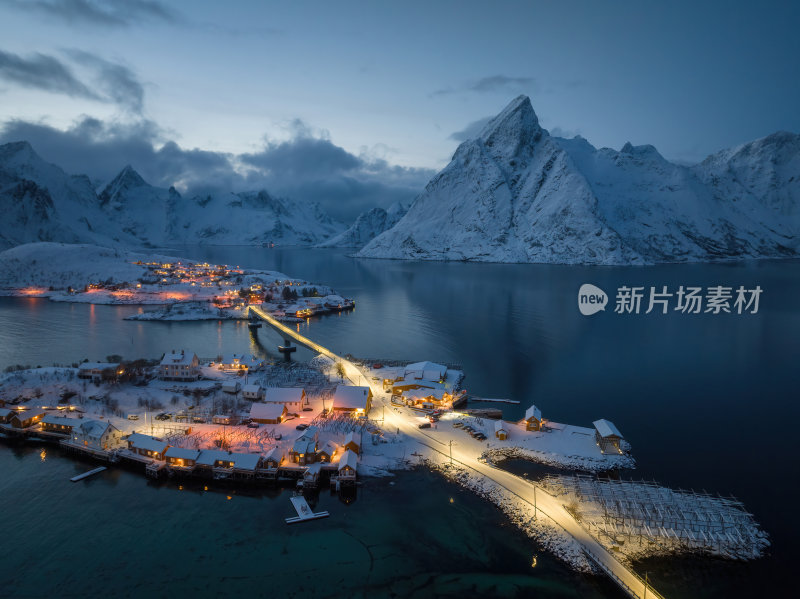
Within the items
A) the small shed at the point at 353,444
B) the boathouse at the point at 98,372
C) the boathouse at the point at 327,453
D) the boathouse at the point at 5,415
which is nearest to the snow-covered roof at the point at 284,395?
the boathouse at the point at 327,453

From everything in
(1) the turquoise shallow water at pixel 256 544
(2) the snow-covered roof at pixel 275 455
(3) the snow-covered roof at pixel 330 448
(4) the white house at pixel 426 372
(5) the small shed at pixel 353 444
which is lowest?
(1) the turquoise shallow water at pixel 256 544

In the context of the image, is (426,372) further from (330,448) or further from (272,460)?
(272,460)

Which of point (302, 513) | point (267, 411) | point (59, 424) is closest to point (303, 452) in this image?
point (302, 513)

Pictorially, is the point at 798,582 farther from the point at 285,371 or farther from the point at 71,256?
the point at 71,256

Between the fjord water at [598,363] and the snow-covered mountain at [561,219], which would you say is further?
the snow-covered mountain at [561,219]

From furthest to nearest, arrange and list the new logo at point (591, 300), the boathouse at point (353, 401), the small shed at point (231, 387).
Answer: the new logo at point (591, 300) < the small shed at point (231, 387) < the boathouse at point (353, 401)

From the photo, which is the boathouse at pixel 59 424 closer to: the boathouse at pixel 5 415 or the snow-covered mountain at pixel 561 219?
the boathouse at pixel 5 415

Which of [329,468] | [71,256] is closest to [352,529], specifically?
[329,468]
